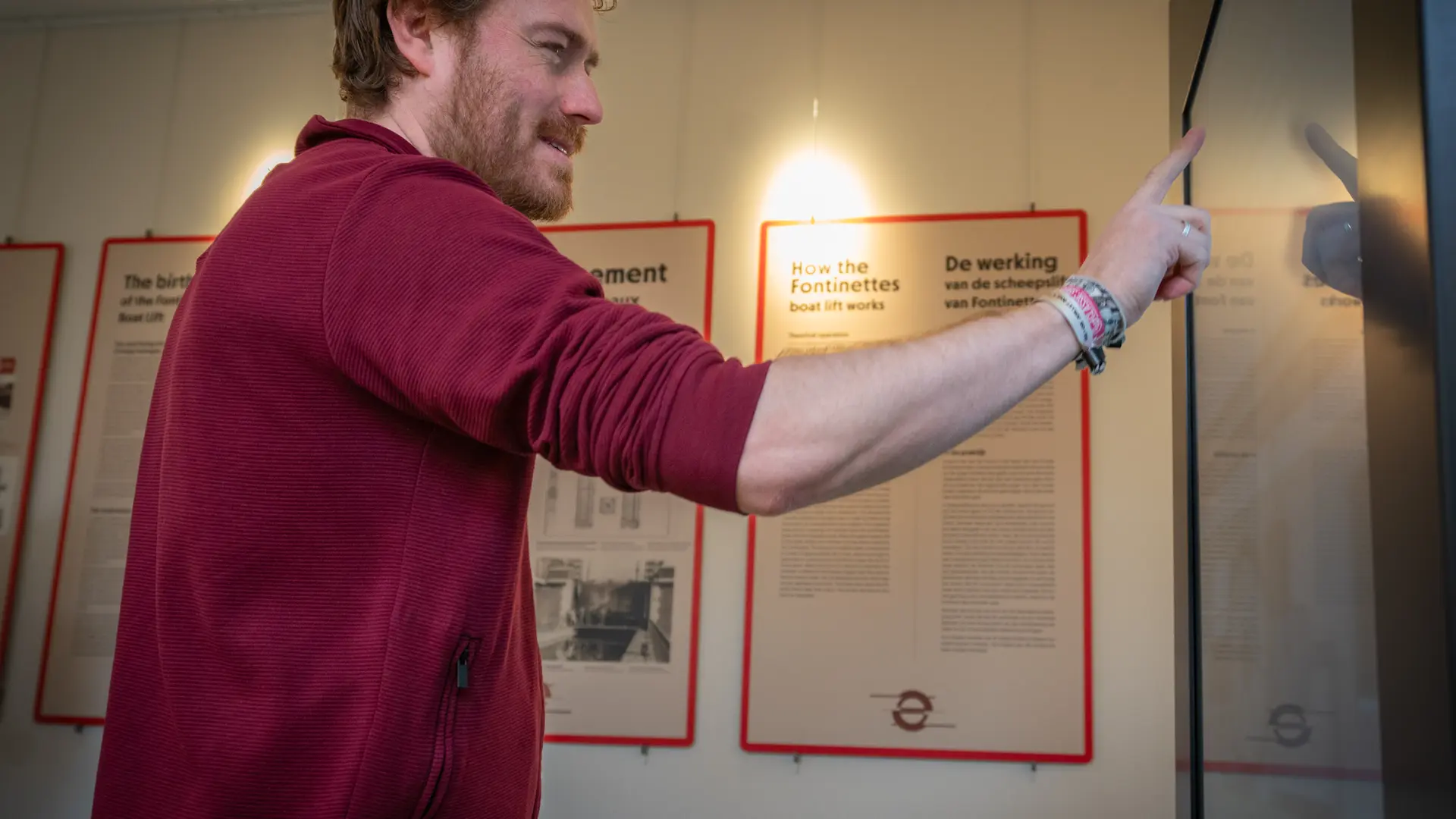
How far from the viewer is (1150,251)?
0.96 meters

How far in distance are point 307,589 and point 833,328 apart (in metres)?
2.37

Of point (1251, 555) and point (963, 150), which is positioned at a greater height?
point (963, 150)

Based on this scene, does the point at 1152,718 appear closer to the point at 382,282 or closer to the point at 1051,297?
the point at 1051,297

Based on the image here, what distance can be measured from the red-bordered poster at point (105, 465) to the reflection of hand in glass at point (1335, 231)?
3.43 metres

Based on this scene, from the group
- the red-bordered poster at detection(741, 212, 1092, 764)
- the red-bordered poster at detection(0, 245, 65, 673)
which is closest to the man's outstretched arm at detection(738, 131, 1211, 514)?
the red-bordered poster at detection(741, 212, 1092, 764)

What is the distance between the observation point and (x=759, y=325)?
3268 millimetres

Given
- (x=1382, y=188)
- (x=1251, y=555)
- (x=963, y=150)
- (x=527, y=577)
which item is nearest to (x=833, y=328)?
(x=963, y=150)

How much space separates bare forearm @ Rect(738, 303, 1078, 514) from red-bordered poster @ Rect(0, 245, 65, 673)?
351 cm

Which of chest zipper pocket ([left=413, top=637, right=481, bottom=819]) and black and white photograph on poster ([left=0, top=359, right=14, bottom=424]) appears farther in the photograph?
black and white photograph on poster ([left=0, top=359, right=14, bottom=424])

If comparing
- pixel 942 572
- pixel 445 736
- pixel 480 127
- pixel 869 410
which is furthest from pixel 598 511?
pixel 869 410

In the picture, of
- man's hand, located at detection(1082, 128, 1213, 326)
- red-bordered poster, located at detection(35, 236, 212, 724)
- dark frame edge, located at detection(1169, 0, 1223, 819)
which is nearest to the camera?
man's hand, located at detection(1082, 128, 1213, 326)

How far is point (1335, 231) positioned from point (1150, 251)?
1.00 feet

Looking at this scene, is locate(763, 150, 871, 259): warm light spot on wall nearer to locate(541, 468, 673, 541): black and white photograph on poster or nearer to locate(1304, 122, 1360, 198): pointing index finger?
locate(541, 468, 673, 541): black and white photograph on poster

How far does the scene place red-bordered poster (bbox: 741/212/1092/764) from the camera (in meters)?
2.95
